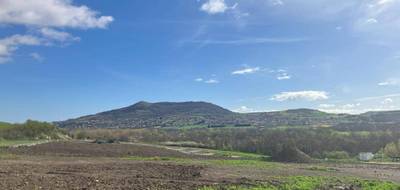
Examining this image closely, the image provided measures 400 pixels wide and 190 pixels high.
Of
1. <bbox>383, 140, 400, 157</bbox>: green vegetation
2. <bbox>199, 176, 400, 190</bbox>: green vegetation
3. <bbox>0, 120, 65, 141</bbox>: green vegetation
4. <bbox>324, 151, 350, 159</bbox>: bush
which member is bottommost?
<bbox>199, 176, 400, 190</bbox>: green vegetation

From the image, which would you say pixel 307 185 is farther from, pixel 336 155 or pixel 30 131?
pixel 30 131

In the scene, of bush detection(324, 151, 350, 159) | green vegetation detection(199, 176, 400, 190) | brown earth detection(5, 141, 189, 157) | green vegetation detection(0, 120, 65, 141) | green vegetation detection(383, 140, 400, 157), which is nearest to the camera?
green vegetation detection(199, 176, 400, 190)

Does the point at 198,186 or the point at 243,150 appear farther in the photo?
the point at 243,150

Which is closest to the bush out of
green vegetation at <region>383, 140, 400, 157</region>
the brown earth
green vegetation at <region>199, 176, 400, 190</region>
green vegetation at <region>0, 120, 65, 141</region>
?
green vegetation at <region>383, 140, 400, 157</region>

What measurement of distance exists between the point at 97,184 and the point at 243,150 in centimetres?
8259

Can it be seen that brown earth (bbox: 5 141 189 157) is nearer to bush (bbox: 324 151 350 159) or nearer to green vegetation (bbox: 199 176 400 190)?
bush (bbox: 324 151 350 159)

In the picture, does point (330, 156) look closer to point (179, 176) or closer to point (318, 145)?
point (318, 145)

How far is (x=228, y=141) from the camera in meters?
118

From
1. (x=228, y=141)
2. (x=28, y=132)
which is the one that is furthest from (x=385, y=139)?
(x=28, y=132)

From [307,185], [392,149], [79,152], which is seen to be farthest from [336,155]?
[307,185]

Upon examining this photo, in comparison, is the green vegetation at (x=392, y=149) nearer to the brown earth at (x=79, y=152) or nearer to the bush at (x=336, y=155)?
the bush at (x=336, y=155)

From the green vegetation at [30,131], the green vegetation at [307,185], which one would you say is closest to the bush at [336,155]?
the green vegetation at [307,185]

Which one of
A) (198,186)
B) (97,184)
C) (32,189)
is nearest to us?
(32,189)

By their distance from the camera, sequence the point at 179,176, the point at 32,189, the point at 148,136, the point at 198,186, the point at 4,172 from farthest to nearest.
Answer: the point at 148,136 → the point at 179,176 → the point at 4,172 → the point at 198,186 → the point at 32,189
